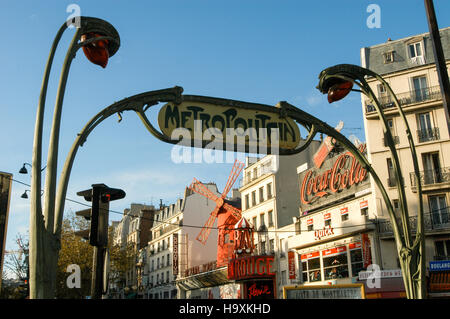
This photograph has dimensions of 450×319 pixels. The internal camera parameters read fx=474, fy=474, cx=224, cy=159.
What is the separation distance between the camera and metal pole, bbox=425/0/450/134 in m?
7.86

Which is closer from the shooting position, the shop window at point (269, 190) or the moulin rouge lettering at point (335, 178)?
the moulin rouge lettering at point (335, 178)

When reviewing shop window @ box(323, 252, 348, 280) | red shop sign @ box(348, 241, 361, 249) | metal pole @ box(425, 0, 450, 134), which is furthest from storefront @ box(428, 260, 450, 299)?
metal pole @ box(425, 0, 450, 134)

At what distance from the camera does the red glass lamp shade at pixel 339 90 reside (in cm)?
1070

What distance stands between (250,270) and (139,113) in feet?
116

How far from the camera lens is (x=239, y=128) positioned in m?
9.53

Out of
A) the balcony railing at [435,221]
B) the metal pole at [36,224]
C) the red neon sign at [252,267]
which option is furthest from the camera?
the red neon sign at [252,267]

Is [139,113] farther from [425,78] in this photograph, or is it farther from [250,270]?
[250,270]

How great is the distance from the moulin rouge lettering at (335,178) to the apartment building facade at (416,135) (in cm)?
139

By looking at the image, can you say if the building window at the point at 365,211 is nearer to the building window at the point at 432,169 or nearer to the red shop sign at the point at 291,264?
the building window at the point at 432,169

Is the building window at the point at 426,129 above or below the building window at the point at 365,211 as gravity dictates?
above

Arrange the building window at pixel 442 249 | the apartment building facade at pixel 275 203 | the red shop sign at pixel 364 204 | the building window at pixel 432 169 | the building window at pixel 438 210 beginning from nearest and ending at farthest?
the building window at pixel 442 249, the building window at pixel 438 210, the building window at pixel 432 169, the red shop sign at pixel 364 204, the apartment building facade at pixel 275 203

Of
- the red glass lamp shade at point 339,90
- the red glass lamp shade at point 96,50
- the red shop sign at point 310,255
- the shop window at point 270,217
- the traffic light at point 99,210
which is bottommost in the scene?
the traffic light at point 99,210

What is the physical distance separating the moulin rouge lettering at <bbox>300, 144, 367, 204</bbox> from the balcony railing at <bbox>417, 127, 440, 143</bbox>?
4290mm

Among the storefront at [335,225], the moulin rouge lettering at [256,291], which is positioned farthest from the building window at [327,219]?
the moulin rouge lettering at [256,291]
